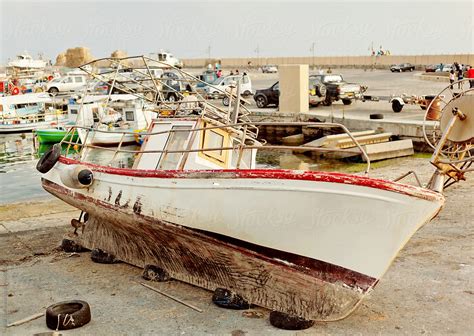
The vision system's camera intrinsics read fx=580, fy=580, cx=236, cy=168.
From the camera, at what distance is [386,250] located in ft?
20.6

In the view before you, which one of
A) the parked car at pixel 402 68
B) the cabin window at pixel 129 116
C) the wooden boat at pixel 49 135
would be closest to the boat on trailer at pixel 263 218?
the cabin window at pixel 129 116

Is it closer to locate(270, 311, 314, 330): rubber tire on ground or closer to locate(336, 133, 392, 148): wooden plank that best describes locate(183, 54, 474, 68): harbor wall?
locate(336, 133, 392, 148): wooden plank

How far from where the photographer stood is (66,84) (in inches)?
1848

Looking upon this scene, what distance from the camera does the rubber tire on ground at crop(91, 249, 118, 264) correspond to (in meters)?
9.09

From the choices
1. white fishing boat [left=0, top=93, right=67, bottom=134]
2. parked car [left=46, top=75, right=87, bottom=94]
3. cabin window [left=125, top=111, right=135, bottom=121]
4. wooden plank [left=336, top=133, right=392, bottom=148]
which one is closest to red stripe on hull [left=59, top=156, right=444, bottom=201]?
wooden plank [left=336, top=133, right=392, bottom=148]

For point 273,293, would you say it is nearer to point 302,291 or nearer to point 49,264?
point 302,291

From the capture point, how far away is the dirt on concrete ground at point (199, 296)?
656 centimetres

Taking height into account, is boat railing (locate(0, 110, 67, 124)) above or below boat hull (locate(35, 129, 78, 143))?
above

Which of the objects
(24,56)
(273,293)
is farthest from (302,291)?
(24,56)

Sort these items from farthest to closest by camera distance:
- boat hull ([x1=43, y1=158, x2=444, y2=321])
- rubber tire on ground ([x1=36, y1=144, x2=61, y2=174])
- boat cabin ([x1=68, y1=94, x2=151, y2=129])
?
boat cabin ([x1=68, y1=94, x2=151, y2=129]), rubber tire on ground ([x1=36, y1=144, x2=61, y2=174]), boat hull ([x1=43, y1=158, x2=444, y2=321])

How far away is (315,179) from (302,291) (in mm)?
1393

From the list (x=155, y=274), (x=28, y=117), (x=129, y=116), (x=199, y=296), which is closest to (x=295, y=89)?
(x=129, y=116)

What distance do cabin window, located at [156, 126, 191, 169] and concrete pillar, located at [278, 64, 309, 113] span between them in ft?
57.7

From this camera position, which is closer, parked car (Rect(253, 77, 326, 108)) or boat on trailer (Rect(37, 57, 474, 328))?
boat on trailer (Rect(37, 57, 474, 328))
